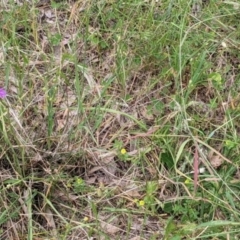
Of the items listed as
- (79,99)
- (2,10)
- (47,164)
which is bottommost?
(47,164)

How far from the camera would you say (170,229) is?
6.86 ft

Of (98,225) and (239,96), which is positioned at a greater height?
(239,96)

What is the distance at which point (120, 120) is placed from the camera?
2.47 meters

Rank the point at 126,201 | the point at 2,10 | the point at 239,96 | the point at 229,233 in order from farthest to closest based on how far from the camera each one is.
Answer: the point at 2,10 < the point at 239,96 < the point at 126,201 < the point at 229,233

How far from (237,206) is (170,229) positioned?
0.29 m

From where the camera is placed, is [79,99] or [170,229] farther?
[79,99]

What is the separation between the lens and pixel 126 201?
2.24 meters

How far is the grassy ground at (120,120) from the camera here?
218 centimetres

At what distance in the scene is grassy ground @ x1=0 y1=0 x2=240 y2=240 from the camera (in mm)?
2176

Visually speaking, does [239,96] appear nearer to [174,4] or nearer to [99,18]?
[174,4]

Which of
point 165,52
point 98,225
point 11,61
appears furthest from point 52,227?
point 165,52

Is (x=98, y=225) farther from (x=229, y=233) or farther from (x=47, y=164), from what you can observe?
(x=229, y=233)

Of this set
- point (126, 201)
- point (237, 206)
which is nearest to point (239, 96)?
point (237, 206)

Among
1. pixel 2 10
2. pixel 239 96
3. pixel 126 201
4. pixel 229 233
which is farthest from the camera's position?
pixel 2 10
